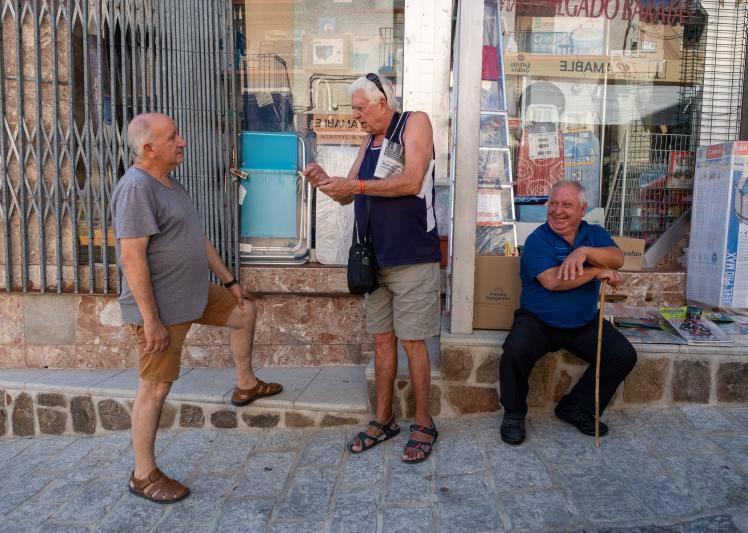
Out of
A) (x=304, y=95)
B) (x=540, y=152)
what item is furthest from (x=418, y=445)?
(x=304, y=95)

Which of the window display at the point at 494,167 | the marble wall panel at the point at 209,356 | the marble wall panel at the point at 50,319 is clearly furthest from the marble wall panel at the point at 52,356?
the window display at the point at 494,167

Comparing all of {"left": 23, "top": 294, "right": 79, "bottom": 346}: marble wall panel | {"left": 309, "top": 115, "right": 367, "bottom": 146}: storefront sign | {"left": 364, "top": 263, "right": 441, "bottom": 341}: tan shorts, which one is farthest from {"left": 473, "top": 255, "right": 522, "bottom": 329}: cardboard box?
{"left": 23, "top": 294, "right": 79, "bottom": 346}: marble wall panel

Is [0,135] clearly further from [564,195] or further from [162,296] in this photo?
[564,195]

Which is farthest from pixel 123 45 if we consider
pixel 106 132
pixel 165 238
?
pixel 165 238

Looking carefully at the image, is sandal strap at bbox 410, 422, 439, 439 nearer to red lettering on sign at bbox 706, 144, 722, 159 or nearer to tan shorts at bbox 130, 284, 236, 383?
tan shorts at bbox 130, 284, 236, 383

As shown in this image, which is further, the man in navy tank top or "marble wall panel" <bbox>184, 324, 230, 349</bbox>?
"marble wall panel" <bbox>184, 324, 230, 349</bbox>

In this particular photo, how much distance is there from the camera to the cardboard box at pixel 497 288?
3.91 m

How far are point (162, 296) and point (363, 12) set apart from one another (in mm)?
3077

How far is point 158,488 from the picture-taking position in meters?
3.04

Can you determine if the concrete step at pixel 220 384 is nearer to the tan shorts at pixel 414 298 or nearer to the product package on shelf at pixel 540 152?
the tan shorts at pixel 414 298

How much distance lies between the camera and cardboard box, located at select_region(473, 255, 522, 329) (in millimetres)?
3910

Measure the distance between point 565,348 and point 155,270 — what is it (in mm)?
2230

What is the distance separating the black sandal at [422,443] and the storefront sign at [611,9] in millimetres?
3406

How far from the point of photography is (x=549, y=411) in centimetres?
380
